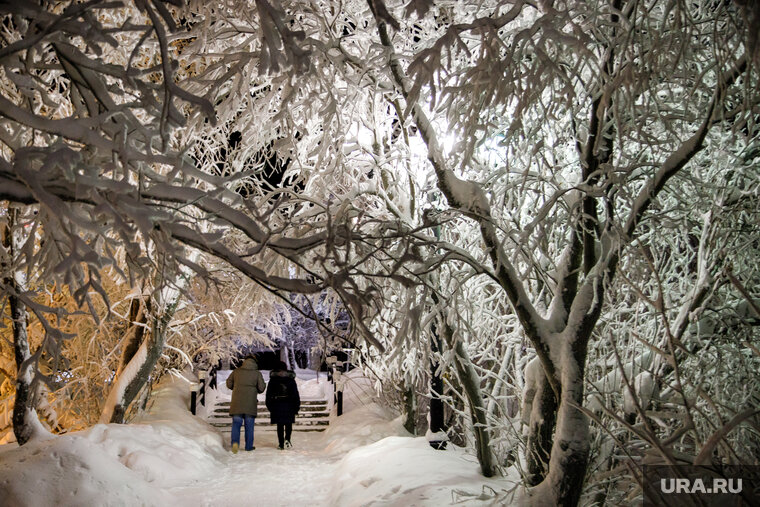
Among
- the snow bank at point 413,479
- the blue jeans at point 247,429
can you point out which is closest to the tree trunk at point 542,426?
the snow bank at point 413,479

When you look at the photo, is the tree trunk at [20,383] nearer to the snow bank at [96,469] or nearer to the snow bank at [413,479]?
the snow bank at [96,469]

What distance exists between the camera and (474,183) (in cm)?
464

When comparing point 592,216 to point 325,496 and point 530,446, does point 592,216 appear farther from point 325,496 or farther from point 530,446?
point 325,496

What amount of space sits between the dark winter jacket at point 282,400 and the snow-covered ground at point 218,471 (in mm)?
652

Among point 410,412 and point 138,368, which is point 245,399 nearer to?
point 138,368

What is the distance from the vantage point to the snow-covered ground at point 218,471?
4934mm

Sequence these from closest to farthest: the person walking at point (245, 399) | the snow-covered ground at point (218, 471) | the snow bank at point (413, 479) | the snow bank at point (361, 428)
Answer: the snow-covered ground at point (218, 471) → the snow bank at point (413, 479) → the person walking at point (245, 399) → the snow bank at point (361, 428)

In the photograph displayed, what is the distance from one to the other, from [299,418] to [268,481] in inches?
302

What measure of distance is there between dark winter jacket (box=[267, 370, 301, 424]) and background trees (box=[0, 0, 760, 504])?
4.34 metres

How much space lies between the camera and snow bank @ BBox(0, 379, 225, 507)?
4703 millimetres

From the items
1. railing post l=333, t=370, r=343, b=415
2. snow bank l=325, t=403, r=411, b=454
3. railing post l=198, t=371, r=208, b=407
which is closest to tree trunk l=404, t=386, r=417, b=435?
snow bank l=325, t=403, r=411, b=454

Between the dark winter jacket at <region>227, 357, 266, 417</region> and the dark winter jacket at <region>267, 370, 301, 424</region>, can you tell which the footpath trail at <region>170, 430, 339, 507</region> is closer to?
the dark winter jacket at <region>267, 370, 301, 424</region>

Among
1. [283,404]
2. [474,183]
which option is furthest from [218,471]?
[474,183]

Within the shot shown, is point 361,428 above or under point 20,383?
under
